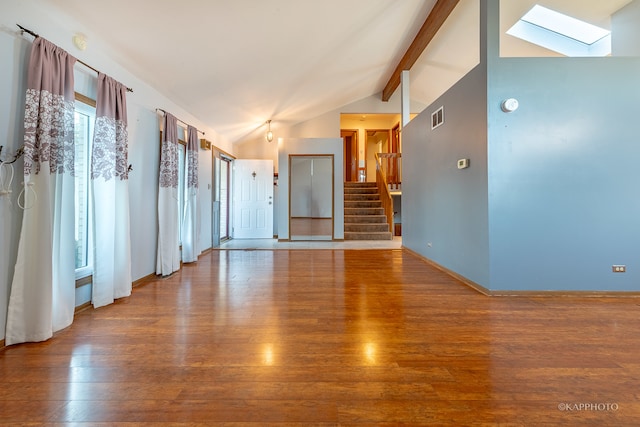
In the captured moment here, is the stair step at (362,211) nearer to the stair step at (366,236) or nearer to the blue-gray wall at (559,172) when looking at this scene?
the stair step at (366,236)

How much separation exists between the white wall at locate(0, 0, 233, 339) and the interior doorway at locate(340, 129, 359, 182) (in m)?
7.63

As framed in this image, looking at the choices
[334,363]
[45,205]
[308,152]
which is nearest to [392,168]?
[308,152]

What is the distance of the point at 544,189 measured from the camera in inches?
124

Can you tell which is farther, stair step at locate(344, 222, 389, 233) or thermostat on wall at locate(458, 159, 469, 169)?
stair step at locate(344, 222, 389, 233)

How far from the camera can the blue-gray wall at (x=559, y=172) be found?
311cm

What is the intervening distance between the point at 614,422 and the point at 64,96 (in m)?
4.08

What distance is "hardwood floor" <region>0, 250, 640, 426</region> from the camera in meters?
1.41

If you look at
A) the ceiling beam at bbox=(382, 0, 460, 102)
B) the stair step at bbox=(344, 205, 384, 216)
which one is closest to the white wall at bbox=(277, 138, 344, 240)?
the stair step at bbox=(344, 205, 384, 216)

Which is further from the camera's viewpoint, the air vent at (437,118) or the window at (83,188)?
the air vent at (437,118)

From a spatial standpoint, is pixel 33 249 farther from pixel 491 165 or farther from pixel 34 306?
pixel 491 165

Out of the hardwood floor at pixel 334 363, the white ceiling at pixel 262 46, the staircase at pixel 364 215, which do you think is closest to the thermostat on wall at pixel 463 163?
the hardwood floor at pixel 334 363

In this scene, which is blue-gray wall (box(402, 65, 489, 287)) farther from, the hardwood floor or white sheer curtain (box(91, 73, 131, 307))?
white sheer curtain (box(91, 73, 131, 307))

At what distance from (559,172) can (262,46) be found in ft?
13.0

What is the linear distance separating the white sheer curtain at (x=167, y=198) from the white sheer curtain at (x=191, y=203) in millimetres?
520
